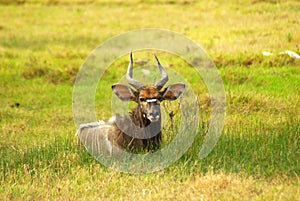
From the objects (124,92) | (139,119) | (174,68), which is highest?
(124,92)

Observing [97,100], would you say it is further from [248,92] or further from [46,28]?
[46,28]

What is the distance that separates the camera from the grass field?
6.75 metres

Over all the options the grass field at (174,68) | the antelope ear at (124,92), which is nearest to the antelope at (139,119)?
the antelope ear at (124,92)

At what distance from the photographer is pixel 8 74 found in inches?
598

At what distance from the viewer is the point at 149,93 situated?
777 cm

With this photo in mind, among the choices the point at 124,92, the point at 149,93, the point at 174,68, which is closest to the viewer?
the point at 149,93

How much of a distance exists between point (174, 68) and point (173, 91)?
20.4ft

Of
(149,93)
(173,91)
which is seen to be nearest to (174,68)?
(173,91)

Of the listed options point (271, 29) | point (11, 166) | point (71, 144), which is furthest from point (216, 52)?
point (11, 166)

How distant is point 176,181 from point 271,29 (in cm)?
984

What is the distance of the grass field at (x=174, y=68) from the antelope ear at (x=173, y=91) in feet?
2.00

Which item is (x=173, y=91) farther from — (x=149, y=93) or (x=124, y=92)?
(x=124, y=92)

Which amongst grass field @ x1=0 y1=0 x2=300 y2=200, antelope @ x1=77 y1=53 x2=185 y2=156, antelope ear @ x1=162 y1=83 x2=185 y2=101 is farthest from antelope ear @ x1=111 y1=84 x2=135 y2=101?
grass field @ x1=0 y1=0 x2=300 y2=200

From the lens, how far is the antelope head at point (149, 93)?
766 centimetres
